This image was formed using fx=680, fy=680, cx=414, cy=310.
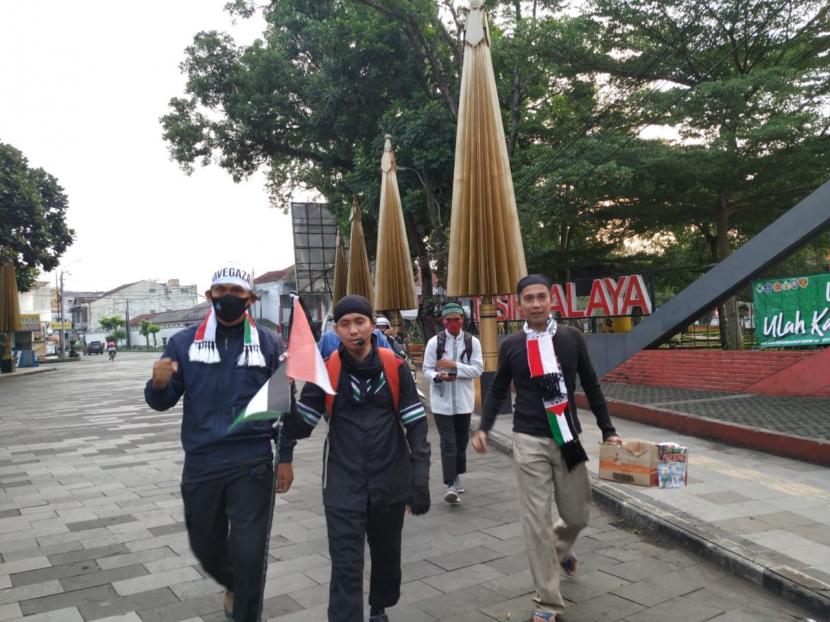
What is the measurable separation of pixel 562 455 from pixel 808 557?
6.09 ft

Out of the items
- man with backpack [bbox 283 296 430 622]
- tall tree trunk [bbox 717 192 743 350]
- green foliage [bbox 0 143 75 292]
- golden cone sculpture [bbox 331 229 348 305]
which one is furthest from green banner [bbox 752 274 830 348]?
green foliage [bbox 0 143 75 292]

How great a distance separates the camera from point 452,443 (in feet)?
19.6

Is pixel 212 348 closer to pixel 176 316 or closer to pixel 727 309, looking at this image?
pixel 727 309

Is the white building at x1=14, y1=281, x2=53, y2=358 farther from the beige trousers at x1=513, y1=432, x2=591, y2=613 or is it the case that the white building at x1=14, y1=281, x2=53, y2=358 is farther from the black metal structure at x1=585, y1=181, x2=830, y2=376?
the beige trousers at x1=513, y1=432, x2=591, y2=613

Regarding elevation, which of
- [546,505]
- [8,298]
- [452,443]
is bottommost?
[452,443]

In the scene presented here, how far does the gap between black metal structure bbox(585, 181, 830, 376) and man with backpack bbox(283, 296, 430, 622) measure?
27.8 feet

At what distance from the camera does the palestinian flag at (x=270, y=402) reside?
308 cm

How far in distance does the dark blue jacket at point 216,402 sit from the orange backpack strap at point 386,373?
→ 0.35 m

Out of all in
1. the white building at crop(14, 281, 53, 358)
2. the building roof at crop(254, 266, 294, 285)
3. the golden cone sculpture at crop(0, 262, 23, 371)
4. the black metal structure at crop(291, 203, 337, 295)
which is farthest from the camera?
the building roof at crop(254, 266, 294, 285)

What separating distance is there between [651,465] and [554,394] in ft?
2.19

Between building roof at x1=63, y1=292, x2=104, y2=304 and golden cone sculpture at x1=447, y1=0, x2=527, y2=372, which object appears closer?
golden cone sculpture at x1=447, y1=0, x2=527, y2=372

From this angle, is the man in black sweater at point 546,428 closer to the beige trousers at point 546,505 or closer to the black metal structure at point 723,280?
the beige trousers at point 546,505

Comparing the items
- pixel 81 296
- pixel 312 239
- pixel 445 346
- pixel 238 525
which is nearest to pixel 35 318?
pixel 312 239

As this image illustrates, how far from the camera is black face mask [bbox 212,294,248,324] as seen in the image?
3.39m
